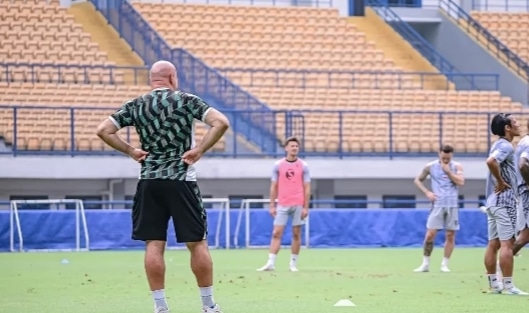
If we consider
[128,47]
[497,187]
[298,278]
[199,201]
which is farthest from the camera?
[128,47]

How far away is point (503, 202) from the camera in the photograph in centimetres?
1441

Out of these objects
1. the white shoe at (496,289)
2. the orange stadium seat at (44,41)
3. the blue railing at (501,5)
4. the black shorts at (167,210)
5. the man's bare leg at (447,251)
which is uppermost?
the blue railing at (501,5)

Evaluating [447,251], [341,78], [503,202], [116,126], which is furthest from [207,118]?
[341,78]

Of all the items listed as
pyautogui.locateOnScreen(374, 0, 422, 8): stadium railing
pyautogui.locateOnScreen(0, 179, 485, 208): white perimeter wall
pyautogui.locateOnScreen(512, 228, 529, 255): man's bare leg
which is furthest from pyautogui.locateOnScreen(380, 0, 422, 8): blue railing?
pyautogui.locateOnScreen(512, 228, 529, 255): man's bare leg

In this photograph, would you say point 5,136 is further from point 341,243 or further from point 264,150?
point 341,243

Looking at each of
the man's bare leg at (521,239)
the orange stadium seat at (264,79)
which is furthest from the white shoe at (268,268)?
the orange stadium seat at (264,79)

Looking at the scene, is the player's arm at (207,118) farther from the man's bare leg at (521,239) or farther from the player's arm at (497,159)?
the man's bare leg at (521,239)

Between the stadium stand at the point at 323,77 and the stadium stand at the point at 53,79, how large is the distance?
264cm

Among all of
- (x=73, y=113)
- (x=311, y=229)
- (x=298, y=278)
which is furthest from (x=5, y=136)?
(x=298, y=278)

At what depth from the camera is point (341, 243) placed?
3022 centimetres

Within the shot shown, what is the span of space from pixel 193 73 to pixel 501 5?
14.0 metres

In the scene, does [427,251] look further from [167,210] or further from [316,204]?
[316,204]

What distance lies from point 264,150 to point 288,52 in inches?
251

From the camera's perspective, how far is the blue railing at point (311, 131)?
1267 inches
